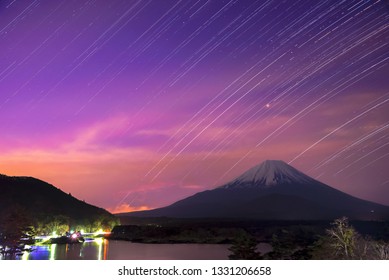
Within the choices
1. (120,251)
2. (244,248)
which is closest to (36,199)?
(120,251)

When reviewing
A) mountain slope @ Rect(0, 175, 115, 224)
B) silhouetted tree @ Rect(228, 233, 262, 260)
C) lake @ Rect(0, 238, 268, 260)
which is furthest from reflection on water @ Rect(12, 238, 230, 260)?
mountain slope @ Rect(0, 175, 115, 224)

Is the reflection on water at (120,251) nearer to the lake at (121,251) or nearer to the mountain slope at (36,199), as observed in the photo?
the lake at (121,251)

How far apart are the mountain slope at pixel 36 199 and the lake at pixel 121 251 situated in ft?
2.01

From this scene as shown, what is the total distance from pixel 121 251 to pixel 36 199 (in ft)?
6.09

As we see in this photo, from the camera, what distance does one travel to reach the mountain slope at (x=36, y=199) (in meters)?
7.08

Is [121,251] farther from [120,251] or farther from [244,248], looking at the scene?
[244,248]

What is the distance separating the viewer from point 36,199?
23.9 feet

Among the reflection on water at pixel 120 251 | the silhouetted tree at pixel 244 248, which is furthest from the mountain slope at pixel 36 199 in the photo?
the silhouetted tree at pixel 244 248

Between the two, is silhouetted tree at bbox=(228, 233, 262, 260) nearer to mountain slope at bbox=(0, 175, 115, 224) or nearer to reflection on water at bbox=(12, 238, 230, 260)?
reflection on water at bbox=(12, 238, 230, 260)
